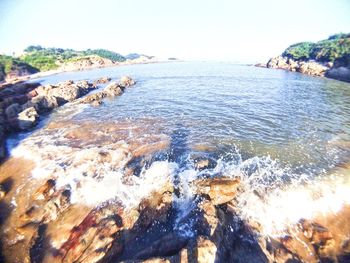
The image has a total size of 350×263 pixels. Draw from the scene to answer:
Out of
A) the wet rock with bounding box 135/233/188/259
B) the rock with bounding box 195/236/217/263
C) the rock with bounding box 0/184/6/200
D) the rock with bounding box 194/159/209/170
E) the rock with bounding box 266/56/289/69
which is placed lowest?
the rock with bounding box 266/56/289/69

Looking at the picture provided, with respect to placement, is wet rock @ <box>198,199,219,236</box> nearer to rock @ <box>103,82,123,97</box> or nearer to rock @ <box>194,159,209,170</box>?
rock @ <box>194,159,209,170</box>

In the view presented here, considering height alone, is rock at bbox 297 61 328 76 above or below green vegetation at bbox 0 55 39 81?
above

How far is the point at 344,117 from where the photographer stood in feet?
79.4

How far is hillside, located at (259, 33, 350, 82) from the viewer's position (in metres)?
60.1

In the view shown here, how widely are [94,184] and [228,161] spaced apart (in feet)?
28.4

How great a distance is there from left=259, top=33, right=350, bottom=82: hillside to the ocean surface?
40507mm

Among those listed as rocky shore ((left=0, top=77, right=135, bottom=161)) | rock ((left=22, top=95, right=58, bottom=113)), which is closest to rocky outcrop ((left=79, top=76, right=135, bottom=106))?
rocky shore ((left=0, top=77, right=135, bottom=161))

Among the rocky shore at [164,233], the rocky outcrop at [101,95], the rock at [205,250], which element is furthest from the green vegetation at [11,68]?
the rock at [205,250]

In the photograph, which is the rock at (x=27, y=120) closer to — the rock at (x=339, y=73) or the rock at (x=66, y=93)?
the rock at (x=66, y=93)

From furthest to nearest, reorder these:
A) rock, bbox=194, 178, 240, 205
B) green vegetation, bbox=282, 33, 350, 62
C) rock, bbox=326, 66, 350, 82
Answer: green vegetation, bbox=282, 33, 350, 62 < rock, bbox=326, 66, 350, 82 < rock, bbox=194, 178, 240, 205

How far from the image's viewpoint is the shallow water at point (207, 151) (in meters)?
11.5

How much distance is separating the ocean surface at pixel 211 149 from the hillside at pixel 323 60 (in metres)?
40.5

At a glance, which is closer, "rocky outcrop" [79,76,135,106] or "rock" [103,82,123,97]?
"rocky outcrop" [79,76,135,106]

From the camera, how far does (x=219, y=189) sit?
35.9 ft
